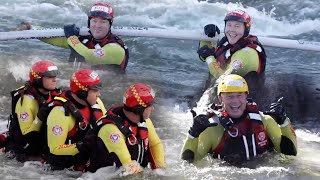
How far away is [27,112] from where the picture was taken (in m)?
6.71

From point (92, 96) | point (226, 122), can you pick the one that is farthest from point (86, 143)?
point (226, 122)

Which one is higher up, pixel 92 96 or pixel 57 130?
pixel 92 96

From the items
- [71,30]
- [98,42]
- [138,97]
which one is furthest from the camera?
[71,30]

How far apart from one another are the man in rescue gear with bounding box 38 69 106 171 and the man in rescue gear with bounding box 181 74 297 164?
1.12m

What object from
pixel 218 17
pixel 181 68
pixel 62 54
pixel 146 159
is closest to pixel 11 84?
pixel 62 54

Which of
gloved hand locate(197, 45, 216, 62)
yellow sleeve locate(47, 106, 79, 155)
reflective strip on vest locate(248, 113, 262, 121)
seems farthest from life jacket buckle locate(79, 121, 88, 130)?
gloved hand locate(197, 45, 216, 62)

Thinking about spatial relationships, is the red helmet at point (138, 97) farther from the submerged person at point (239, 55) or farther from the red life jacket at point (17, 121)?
the submerged person at point (239, 55)

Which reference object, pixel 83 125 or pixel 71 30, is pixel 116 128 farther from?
pixel 71 30

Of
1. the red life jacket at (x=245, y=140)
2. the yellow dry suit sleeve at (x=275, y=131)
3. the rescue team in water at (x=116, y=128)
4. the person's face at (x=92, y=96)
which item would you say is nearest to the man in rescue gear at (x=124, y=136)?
the rescue team in water at (x=116, y=128)

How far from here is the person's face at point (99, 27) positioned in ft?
33.3

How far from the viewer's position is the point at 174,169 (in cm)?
673

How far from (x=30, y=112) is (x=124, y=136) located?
1379 mm

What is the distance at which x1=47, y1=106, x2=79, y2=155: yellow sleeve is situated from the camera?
20.4 feet

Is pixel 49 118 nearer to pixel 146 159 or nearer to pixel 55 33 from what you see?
pixel 146 159
